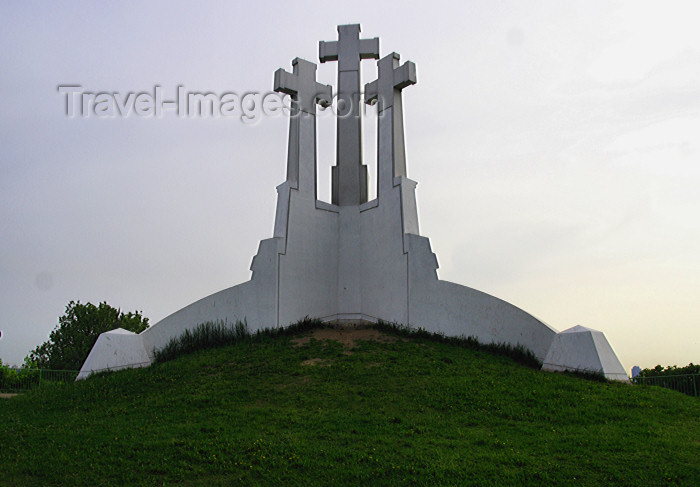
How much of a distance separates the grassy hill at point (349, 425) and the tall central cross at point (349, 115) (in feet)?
16.6

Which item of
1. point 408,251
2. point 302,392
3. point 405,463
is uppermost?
point 408,251

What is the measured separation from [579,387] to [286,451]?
17.8 ft

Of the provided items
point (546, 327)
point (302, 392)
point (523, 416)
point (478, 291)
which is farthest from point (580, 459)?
point (478, 291)

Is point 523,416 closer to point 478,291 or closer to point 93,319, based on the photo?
point 478,291

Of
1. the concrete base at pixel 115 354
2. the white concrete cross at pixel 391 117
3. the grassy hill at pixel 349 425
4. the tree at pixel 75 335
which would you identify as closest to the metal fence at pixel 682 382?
the grassy hill at pixel 349 425

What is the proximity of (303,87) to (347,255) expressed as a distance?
14.8 feet

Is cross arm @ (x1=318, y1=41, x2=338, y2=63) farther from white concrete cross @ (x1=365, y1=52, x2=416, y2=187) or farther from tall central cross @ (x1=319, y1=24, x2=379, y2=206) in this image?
white concrete cross @ (x1=365, y1=52, x2=416, y2=187)

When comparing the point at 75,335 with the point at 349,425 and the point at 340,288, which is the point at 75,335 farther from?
the point at 349,425

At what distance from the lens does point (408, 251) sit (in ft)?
49.1

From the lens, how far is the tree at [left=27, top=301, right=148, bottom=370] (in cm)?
2670

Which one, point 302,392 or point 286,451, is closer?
point 286,451

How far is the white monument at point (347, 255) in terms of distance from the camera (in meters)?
14.4

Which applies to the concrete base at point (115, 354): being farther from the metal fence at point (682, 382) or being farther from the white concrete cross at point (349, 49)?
the metal fence at point (682, 382)

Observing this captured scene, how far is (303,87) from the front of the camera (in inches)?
656
